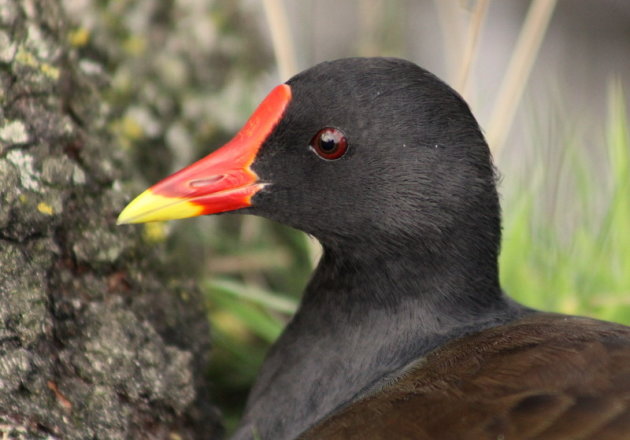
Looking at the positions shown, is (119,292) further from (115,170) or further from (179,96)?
(179,96)

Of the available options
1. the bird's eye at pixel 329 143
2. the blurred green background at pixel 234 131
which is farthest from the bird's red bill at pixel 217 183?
the blurred green background at pixel 234 131

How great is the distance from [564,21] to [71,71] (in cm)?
375

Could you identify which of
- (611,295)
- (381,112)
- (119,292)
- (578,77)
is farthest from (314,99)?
(578,77)

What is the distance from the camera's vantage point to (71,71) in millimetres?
2697

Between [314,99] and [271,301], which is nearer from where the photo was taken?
A: [314,99]

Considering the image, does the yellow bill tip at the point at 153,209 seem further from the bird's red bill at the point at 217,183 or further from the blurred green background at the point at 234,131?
the blurred green background at the point at 234,131

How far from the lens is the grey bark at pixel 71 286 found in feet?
7.10

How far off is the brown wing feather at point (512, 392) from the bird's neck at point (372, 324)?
8cm

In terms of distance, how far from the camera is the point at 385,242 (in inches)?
91.3

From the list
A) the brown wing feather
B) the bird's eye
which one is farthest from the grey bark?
the bird's eye

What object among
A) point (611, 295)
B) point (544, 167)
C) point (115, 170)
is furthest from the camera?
point (544, 167)

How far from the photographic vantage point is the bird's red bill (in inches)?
86.8

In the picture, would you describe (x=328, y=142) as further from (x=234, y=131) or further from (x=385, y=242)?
(x=234, y=131)

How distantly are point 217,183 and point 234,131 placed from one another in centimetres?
143
